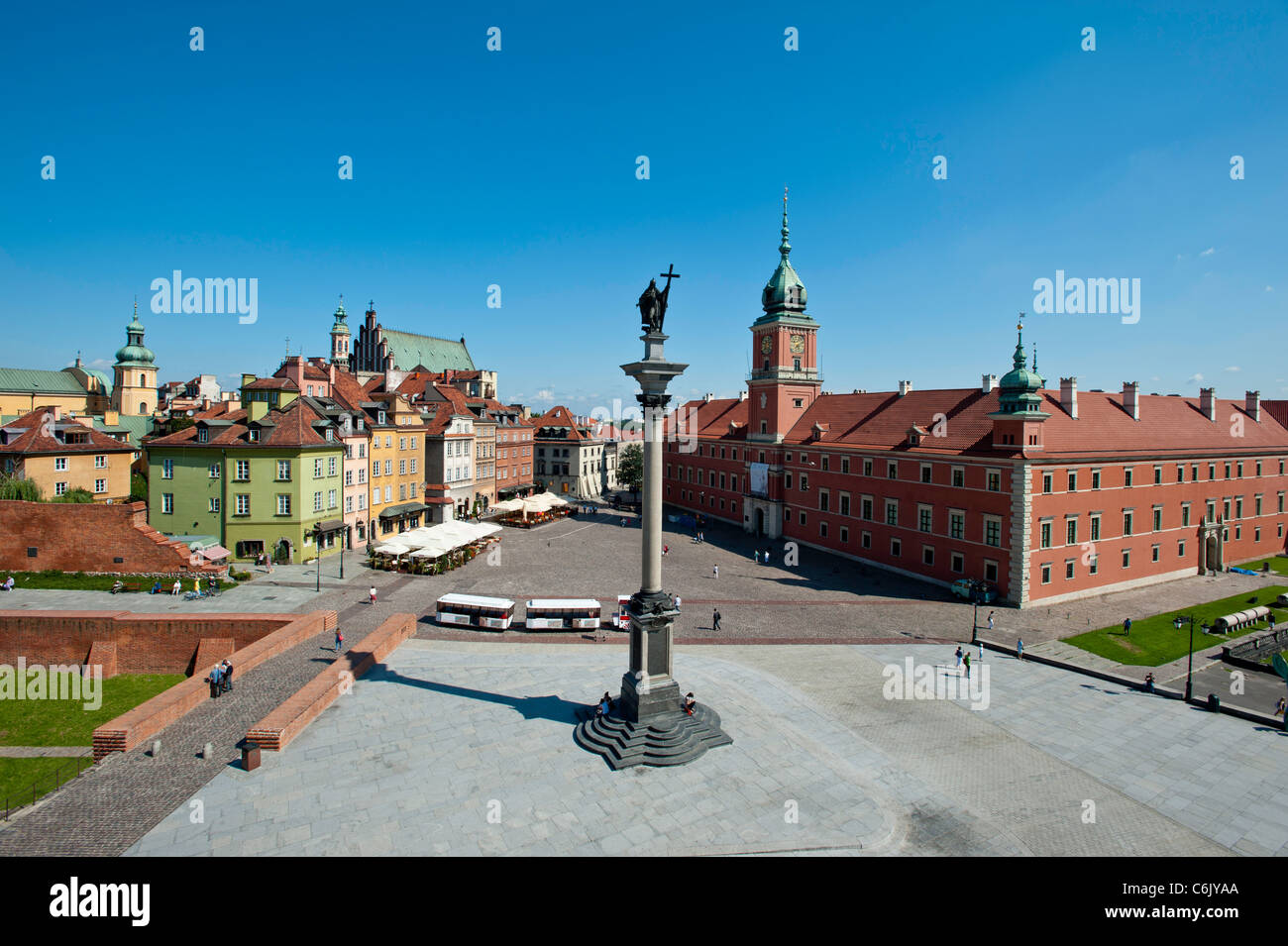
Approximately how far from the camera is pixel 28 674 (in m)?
27.9

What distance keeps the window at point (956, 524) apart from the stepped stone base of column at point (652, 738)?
27.3m

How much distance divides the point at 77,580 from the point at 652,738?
114ft

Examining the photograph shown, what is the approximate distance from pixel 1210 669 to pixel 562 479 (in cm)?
6946

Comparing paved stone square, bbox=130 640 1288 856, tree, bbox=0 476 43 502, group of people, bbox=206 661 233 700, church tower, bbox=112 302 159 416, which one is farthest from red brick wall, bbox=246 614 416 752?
church tower, bbox=112 302 159 416

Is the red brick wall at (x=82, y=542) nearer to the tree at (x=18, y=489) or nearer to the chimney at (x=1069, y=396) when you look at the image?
the tree at (x=18, y=489)

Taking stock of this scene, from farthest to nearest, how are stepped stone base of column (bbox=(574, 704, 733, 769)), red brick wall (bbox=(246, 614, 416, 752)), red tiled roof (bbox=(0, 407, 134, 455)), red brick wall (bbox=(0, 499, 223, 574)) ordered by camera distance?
red tiled roof (bbox=(0, 407, 134, 455)), red brick wall (bbox=(0, 499, 223, 574)), stepped stone base of column (bbox=(574, 704, 733, 769)), red brick wall (bbox=(246, 614, 416, 752))

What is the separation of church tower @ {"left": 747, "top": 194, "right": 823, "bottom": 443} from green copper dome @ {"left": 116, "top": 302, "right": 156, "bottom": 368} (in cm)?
7961

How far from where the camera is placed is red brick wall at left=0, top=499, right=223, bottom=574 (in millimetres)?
36844

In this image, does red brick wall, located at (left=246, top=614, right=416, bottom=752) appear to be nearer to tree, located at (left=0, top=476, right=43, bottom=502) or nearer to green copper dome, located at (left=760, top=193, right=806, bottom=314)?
tree, located at (left=0, top=476, right=43, bottom=502)

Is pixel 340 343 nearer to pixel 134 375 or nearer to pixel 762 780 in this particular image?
pixel 134 375

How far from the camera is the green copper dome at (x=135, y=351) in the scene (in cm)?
8650

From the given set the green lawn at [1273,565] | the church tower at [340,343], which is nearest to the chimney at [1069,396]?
the green lawn at [1273,565]
